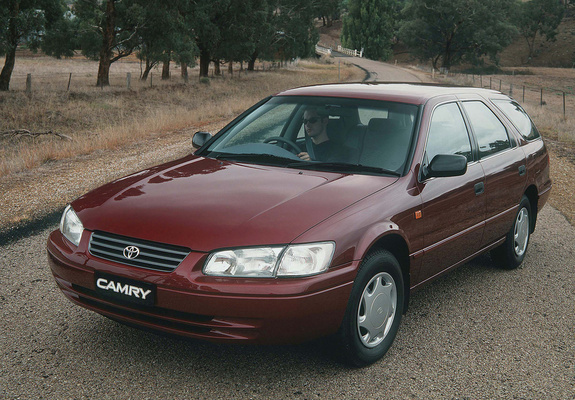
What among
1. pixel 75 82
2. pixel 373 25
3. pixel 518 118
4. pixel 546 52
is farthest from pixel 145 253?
pixel 546 52

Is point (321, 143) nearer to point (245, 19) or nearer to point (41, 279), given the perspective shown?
point (41, 279)

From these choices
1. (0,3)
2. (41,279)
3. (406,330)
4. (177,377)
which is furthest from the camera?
(0,3)

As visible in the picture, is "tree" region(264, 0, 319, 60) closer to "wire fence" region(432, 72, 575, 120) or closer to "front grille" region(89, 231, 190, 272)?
"wire fence" region(432, 72, 575, 120)

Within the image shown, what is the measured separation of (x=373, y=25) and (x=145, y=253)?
315 feet

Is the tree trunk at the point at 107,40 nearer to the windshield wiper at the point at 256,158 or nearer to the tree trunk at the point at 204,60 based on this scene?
the tree trunk at the point at 204,60

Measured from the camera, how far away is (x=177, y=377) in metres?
3.57

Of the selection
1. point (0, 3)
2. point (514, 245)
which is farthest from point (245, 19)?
point (514, 245)

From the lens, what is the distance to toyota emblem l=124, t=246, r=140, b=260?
3.36m

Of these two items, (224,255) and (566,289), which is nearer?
(224,255)

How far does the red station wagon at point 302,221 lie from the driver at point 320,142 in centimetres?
1

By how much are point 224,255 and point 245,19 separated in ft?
129

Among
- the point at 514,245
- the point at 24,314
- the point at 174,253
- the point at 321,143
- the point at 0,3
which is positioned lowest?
the point at 24,314

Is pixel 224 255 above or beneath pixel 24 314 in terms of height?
above

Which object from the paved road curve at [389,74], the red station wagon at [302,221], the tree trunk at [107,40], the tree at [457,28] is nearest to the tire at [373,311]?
the red station wagon at [302,221]
